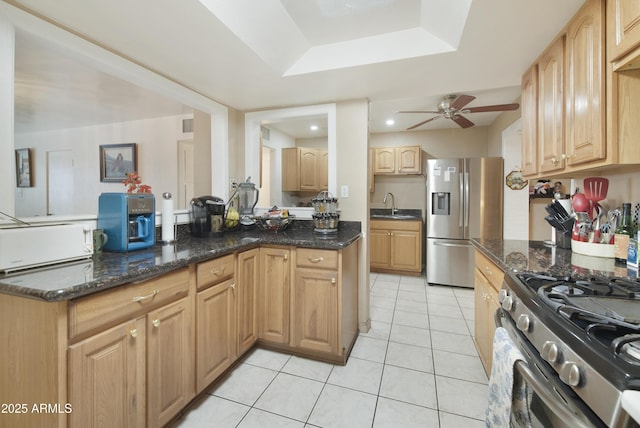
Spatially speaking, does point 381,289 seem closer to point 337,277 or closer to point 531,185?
point 337,277

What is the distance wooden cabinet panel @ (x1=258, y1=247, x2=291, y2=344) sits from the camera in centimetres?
199

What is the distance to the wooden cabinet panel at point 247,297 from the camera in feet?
6.10

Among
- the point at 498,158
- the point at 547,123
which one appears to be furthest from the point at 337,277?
the point at 498,158

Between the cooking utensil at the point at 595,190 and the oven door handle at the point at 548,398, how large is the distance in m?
1.33

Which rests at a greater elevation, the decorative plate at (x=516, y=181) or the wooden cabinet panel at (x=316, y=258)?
the decorative plate at (x=516, y=181)

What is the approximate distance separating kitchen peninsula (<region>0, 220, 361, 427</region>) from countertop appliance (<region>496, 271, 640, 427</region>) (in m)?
1.08

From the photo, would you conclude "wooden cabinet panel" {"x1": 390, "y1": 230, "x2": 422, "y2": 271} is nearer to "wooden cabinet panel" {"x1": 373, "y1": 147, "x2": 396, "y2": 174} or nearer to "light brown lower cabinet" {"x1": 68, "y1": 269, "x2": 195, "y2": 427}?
"wooden cabinet panel" {"x1": 373, "y1": 147, "x2": 396, "y2": 174}

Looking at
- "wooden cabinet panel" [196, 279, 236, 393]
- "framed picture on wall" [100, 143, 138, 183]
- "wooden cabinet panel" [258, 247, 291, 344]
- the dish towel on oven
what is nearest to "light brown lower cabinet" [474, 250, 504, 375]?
the dish towel on oven

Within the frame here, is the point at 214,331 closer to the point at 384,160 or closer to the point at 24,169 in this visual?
the point at 384,160

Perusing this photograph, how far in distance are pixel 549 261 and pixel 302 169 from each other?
3.82 meters

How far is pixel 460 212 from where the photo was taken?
12.2 ft

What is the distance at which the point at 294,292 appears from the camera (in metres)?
1.97

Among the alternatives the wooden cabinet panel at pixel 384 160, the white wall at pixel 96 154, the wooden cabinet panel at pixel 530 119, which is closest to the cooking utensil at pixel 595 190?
the wooden cabinet panel at pixel 530 119

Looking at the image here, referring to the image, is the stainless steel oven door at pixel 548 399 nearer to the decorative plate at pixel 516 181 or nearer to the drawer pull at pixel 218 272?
the drawer pull at pixel 218 272
